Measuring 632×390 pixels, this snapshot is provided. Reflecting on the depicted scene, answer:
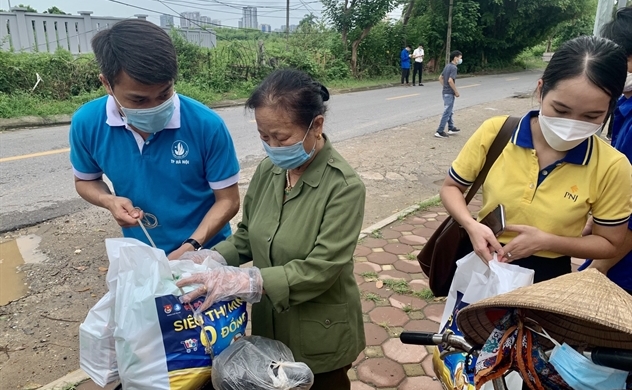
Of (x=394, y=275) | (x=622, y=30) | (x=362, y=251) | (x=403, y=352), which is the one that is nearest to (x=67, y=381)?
(x=403, y=352)

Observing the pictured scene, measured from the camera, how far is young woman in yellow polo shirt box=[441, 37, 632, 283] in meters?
1.46

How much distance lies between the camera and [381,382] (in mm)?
2525

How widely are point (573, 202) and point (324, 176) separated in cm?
81

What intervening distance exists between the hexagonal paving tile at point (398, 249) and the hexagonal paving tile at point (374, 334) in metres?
1.12

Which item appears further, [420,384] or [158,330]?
[420,384]

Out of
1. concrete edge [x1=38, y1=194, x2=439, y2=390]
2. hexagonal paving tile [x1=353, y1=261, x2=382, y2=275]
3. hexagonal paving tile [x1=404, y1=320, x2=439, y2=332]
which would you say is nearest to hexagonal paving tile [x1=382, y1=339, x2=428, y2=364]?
hexagonal paving tile [x1=404, y1=320, x2=439, y2=332]

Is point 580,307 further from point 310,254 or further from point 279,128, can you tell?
point 279,128

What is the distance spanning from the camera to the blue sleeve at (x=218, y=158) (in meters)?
1.88

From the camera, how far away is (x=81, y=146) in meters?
1.89

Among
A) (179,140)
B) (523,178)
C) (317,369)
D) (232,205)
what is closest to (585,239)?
(523,178)

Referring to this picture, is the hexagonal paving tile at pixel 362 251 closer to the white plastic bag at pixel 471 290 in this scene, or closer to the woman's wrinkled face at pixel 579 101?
the white plastic bag at pixel 471 290

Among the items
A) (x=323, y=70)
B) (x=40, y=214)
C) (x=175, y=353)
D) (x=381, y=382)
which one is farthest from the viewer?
(x=323, y=70)

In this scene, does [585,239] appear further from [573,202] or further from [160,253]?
[160,253]

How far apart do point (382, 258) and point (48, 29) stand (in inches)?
625
